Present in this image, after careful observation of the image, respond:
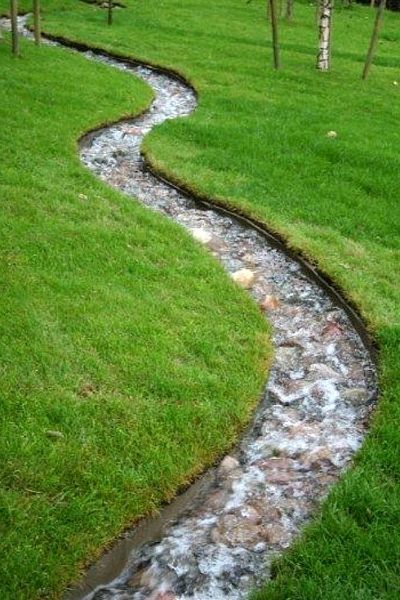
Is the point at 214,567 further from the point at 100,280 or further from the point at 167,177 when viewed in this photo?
the point at 167,177

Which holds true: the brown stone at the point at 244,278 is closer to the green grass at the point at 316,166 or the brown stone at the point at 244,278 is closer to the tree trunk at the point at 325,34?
the green grass at the point at 316,166

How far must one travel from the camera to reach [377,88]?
85.0 feet

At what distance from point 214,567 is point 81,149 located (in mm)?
13819

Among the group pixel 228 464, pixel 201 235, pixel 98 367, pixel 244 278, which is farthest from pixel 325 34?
pixel 228 464

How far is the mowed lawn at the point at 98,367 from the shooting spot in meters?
7.09

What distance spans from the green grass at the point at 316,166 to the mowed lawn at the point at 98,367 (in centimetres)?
188

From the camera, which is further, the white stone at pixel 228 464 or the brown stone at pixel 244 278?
the brown stone at pixel 244 278

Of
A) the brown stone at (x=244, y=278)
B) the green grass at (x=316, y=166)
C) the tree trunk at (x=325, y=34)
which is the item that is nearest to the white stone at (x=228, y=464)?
the green grass at (x=316, y=166)

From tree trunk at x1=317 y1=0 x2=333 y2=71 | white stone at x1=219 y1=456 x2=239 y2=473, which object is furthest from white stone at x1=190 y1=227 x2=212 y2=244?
tree trunk at x1=317 y1=0 x2=333 y2=71

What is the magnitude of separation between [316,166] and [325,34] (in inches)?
426

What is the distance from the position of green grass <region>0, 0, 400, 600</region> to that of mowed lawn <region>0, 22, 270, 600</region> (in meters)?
1.88

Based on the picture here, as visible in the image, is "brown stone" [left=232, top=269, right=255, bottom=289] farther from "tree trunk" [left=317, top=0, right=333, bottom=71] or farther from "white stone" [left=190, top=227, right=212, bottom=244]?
"tree trunk" [left=317, top=0, right=333, bottom=71]

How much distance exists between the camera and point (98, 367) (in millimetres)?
9062

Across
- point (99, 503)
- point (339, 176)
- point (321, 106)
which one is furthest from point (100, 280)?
point (321, 106)
